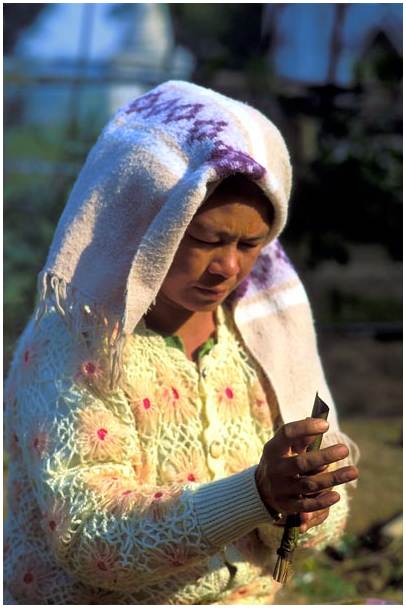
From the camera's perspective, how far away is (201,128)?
185cm

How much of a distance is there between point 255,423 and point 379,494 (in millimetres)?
1951

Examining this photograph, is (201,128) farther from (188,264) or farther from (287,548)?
(287,548)

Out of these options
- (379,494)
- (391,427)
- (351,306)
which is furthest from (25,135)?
(379,494)

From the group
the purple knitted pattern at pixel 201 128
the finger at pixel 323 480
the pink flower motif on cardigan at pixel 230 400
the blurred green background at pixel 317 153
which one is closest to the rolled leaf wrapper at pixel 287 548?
the finger at pixel 323 480

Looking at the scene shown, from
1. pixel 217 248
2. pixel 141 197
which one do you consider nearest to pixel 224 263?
pixel 217 248

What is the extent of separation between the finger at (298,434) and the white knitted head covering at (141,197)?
1.45 feet

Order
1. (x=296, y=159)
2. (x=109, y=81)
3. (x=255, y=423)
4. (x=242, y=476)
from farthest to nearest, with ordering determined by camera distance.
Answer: (x=109, y=81) < (x=296, y=159) < (x=255, y=423) < (x=242, y=476)

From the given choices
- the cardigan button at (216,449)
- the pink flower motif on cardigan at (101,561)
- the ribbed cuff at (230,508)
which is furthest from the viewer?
the cardigan button at (216,449)

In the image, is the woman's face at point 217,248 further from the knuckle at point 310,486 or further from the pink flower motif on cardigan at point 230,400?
the knuckle at point 310,486

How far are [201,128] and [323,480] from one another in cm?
73

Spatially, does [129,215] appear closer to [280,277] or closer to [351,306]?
[280,277]

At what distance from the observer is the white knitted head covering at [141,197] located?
5.90 feet

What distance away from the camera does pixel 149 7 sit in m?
8.50

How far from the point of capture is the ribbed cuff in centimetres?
167
